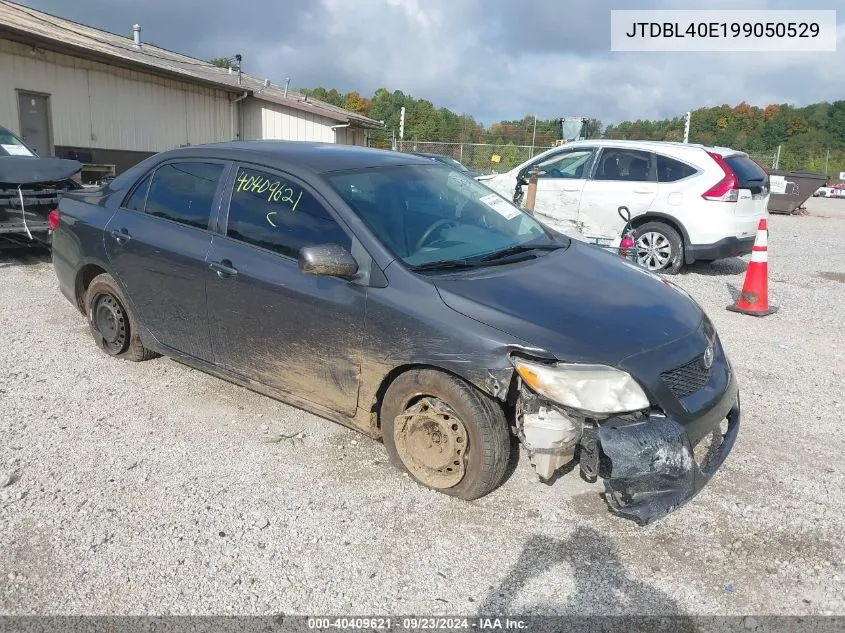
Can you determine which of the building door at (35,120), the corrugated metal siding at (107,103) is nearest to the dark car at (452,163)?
the corrugated metal siding at (107,103)

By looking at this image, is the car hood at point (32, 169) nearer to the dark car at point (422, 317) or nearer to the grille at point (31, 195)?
the grille at point (31, 195)

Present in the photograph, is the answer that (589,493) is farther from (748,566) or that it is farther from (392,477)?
(392,477)

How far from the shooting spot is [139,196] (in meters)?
4.45

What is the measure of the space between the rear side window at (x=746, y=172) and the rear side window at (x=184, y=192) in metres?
6.94

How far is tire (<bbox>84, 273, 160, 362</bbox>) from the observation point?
4.62m

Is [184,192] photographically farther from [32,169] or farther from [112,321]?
[32,169]

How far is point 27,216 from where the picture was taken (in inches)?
305

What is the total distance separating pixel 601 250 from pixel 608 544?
77.5 inches

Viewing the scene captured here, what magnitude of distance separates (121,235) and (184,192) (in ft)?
1.96

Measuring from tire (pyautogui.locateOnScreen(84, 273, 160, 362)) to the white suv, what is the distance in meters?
5.31

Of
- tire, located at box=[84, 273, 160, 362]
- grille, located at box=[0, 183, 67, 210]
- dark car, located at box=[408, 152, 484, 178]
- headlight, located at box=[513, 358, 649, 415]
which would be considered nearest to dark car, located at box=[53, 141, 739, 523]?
headlight, located at box=[513, 358, 649, 415]

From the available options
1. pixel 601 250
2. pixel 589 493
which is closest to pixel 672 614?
pixel 589 493

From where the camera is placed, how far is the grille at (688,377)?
2.88 metres

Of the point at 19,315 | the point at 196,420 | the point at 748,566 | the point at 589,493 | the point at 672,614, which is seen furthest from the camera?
the point at 19,315
